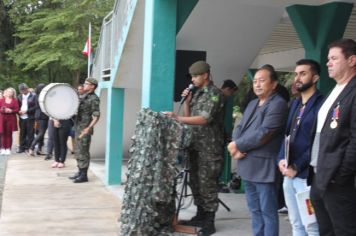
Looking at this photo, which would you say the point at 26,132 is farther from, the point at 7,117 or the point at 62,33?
the point at 62,33

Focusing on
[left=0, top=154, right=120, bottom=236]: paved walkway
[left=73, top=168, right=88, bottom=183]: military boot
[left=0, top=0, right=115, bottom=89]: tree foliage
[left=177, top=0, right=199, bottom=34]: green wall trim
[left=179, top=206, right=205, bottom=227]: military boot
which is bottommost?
[left=0, top=154, right=120, bottom=236]: paved walkway

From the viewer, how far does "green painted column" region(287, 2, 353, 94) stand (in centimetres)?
567

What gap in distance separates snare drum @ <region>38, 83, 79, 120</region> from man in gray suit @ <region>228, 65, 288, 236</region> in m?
4.63

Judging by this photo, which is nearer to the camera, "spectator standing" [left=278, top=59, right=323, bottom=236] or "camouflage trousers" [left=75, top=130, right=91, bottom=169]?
"spectator standing" [left=278, top=59, right=323, bottom=236]

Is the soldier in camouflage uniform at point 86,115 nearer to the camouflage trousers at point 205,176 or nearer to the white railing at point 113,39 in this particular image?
the white railing at point 113,39

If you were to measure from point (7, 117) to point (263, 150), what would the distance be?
9.00 metres

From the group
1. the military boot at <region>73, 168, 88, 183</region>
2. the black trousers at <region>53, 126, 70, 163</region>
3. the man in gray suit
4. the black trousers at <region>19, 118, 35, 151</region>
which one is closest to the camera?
the man in gray suit

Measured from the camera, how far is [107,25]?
8.83 meters

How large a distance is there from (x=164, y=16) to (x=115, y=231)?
234 centimetres

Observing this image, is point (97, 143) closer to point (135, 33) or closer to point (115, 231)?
point (135, 33)


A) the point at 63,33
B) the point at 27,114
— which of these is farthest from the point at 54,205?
the point at 63,33

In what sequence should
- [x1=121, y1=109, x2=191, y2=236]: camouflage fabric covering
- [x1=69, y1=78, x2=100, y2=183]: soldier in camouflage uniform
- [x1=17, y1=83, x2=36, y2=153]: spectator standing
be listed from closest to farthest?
[x1=121, y1=109, x2=191, y2=236]: camouflage fabric covering < [x1=69, y1=78, x2=100, y2=183]: soldier in camouflage uniform < [x1=17, y1=83, x2=36, y2=153]: spectator standing

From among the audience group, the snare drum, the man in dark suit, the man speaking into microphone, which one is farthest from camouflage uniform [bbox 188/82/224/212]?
the audience group

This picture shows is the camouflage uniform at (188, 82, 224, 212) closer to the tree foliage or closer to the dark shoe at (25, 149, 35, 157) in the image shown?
the dark shoe at (25, 149, 35, 157)
